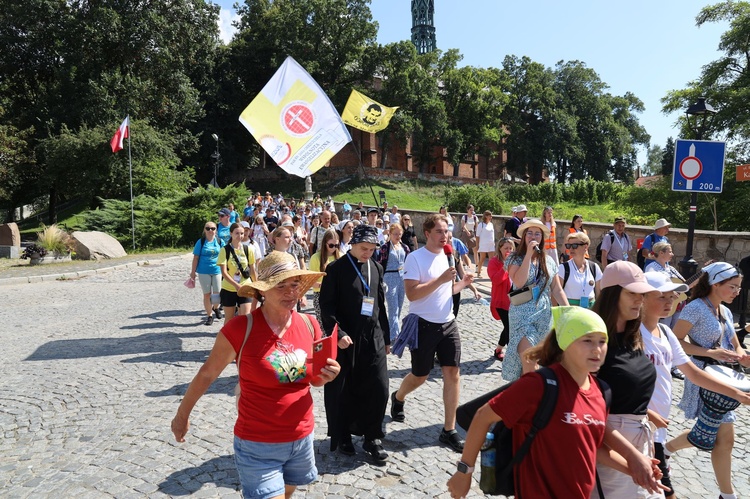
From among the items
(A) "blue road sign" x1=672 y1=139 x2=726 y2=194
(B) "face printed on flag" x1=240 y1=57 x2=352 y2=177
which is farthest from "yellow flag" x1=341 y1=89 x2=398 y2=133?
(A) "blue road sign" x1=672 y1=139 x2=726 y2=194

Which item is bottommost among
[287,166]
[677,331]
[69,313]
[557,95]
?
[69,313]

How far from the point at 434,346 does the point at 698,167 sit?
7.20 m

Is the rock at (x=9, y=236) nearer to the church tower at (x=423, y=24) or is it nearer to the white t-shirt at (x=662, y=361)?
the white t-shirt at (x=662, y=361)

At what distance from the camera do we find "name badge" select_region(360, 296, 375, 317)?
14.2 ft

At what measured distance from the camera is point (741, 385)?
308cm

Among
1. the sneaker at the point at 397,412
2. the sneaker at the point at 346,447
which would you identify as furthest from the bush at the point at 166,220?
the sneaker at the point at 346,447

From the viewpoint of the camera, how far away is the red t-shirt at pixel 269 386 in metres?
2.70

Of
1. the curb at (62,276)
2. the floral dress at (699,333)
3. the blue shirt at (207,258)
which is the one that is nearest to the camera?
the floral dress at (699,333)

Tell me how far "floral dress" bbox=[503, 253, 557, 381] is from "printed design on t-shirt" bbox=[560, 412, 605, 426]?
244 cm

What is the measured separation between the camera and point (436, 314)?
4.53m

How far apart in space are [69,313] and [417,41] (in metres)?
81.5

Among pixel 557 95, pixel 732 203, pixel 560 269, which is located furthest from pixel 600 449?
pixel 557 95

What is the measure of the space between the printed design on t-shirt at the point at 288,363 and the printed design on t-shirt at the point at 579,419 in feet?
4.22

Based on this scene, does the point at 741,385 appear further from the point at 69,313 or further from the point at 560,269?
the point at 69,313
